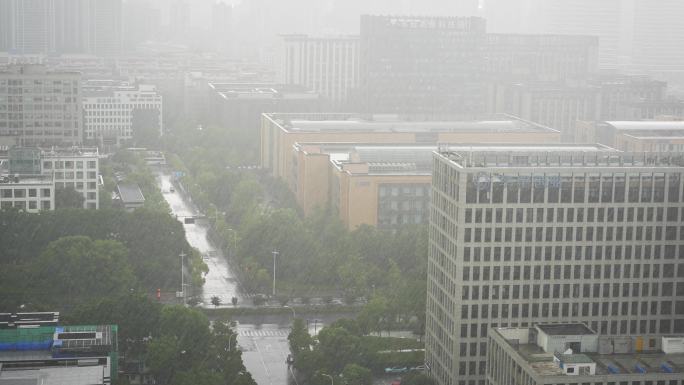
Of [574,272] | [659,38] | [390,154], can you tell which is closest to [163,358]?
[574,272]

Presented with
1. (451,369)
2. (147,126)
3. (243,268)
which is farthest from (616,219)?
(147,126)

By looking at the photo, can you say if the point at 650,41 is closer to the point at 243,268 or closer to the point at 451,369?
the point at 243,268

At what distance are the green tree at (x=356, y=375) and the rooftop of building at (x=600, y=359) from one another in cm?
363

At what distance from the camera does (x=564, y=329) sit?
16094 mm

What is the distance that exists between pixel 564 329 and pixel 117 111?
116 feet

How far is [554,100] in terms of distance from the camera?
44.1 meters

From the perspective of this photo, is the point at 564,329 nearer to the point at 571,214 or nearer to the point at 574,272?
the point at 574,272

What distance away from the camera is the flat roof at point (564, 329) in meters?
16.0

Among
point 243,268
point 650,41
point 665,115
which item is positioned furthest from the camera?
point 650,41

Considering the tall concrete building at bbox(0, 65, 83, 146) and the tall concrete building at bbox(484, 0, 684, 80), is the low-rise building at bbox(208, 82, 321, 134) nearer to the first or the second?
the tall concrete building at bbox(0, 65, 83, 146)

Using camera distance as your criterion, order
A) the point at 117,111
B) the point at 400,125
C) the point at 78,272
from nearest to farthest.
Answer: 1. the point at 78,272
2. the point at 400,125
3. the point at 117,111

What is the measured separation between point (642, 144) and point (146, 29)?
159 ft

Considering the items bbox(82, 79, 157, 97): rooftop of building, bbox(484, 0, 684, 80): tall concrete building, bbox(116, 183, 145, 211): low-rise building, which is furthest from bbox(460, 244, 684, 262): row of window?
bbox(484, 0, 684, 80): tall concrete building

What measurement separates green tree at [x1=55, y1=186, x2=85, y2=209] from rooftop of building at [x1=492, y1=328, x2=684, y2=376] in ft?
55.1
